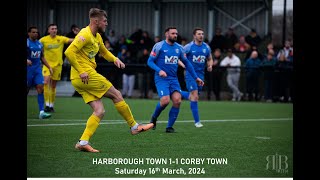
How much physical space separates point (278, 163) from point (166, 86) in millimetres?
5227

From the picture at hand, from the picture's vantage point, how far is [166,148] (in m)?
10.9

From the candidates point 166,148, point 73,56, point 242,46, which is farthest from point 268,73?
point 73,56

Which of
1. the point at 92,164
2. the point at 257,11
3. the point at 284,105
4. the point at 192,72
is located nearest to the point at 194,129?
the point at 192,72

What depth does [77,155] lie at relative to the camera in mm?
10031

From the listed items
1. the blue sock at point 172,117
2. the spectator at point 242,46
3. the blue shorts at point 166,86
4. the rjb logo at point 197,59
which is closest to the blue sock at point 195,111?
the rjb logo at point 197,59

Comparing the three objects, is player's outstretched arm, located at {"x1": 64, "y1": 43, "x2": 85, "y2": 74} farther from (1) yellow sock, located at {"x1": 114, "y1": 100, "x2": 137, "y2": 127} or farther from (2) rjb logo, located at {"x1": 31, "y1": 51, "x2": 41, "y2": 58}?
(2) rjb logo, located at {"x1": 31, "y1": 51, "x2": 41, "y2": 58}

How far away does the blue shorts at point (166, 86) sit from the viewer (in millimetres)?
13859

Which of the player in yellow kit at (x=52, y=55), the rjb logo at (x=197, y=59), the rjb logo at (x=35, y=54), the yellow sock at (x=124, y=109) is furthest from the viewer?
the player in yellow kit at (x=52, y=55)

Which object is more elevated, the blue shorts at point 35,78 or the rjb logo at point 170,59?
the rjb logo at point 170,59

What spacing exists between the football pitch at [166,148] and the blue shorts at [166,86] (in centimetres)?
77

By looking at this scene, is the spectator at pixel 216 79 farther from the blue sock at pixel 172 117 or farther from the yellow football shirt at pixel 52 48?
the blue sock at pixel 172 117
